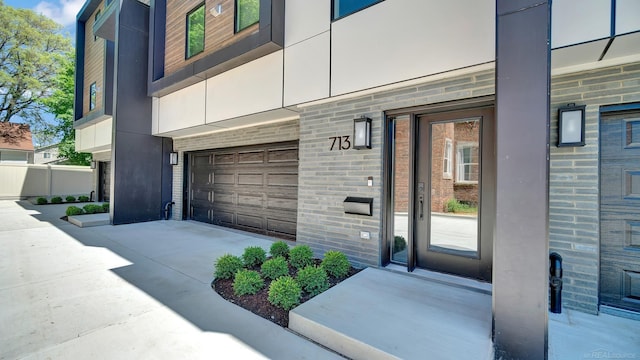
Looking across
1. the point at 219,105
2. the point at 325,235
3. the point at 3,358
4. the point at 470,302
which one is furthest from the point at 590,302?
the point at 219,105

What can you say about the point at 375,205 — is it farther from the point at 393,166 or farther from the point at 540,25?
the point at 540,25

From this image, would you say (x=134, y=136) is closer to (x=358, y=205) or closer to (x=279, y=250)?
(x=279, y=250)

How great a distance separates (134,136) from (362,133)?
7.16 meters

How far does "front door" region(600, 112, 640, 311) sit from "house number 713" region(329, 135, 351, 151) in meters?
2.83

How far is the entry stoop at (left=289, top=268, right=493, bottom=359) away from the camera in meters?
2.06

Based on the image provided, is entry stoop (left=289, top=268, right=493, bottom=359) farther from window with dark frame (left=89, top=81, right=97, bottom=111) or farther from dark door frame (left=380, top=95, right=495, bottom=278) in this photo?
window with dark frame (left=89, top=81, right=97, bottom=111)

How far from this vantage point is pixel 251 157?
22.7 feet

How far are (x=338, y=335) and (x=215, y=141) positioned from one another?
255 inches

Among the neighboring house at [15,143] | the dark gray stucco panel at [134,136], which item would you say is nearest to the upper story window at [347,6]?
the dark gray stucco panel at [134,136]

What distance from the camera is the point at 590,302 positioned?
2766 mm

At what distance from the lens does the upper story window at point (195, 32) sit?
6.78 m

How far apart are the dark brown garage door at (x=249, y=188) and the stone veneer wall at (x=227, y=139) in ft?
0.69

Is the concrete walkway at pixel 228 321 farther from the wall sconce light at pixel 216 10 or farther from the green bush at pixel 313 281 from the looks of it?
the wall sconce light at pixel 216 10

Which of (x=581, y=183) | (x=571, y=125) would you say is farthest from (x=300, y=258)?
(x=571, y=125)
